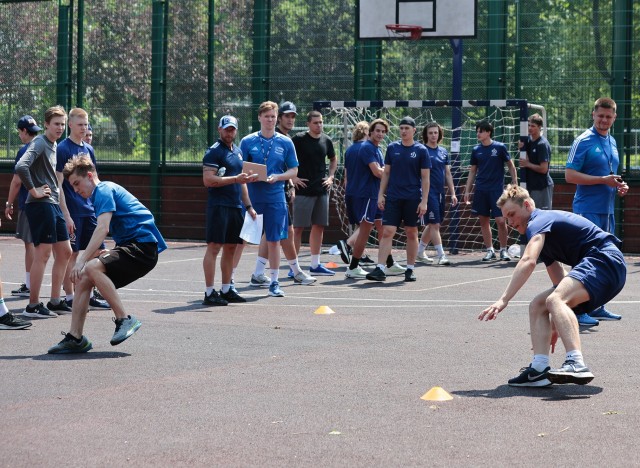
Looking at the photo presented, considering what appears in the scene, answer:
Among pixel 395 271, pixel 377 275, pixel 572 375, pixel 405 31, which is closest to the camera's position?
pixel 572 375

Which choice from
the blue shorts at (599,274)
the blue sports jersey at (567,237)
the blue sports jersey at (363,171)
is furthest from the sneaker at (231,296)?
the blue shorts at (599,274)

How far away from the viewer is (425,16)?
19344 mm

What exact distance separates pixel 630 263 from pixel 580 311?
9906 mm

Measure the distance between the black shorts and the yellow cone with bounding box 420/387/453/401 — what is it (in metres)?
2.96

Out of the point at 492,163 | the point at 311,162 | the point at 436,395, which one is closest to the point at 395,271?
the point at 311,162

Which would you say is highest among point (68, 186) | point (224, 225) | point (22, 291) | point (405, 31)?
point (405, 31)

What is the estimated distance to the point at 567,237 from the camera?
800 cm

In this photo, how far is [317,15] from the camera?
69.9 feet

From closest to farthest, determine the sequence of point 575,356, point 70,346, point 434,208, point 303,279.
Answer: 1. point 575,356
2. point 70,346
3. point 303,279
4. point 434,208

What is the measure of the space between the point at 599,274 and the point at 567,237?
0.34 meters

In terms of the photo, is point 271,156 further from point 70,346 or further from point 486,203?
point 486,203

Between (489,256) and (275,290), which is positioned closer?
(275,290)

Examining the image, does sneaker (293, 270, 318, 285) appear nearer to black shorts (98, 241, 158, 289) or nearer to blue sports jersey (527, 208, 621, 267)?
black shorts (98, 241, 158, 289)

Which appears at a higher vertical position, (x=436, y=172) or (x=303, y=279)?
(x=436, y=172)
